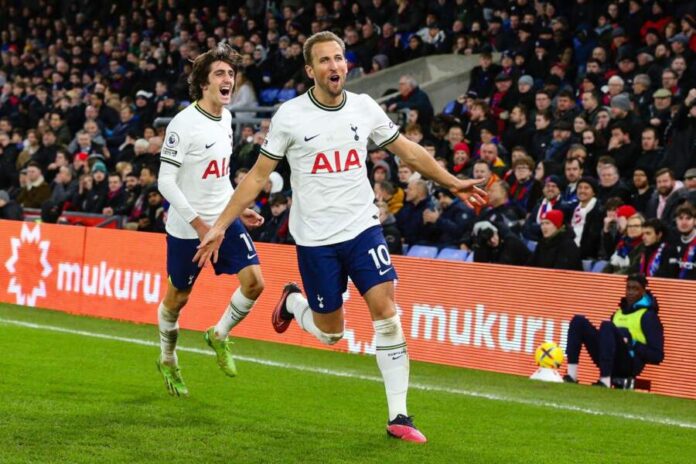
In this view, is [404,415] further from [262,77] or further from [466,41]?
[262,77]

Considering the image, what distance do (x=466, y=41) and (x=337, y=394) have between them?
1266 centimetres

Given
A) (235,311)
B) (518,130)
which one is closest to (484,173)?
(518,130)

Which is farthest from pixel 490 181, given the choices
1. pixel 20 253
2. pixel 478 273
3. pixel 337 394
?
pixel 20 253

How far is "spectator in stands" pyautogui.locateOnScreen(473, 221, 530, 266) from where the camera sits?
14.2 m

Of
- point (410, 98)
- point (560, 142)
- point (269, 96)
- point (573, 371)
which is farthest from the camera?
point (269, 96)

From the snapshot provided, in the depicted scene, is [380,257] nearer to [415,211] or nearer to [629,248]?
[629,248]

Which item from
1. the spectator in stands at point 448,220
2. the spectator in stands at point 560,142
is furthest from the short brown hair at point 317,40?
the spectator in stands at point 560,142

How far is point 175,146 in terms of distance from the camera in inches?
371

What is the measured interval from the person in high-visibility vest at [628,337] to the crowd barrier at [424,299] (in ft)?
0.47

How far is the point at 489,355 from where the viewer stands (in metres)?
13.5

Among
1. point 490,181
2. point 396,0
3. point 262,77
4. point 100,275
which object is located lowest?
point 100,275

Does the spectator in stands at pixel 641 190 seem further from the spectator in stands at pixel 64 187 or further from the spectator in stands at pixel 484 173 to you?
the spectator in stands at pixel 64 187

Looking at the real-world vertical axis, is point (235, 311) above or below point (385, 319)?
below

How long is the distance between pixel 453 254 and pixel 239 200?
25.3ft
